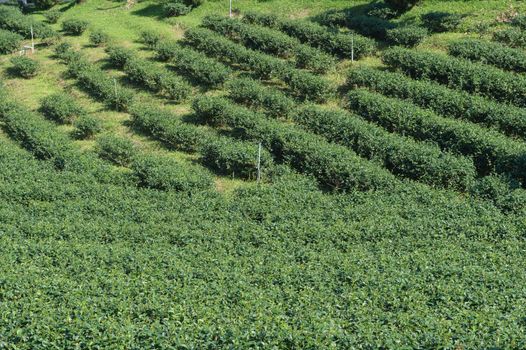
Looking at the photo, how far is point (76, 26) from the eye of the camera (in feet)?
118

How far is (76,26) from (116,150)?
52.9 feet

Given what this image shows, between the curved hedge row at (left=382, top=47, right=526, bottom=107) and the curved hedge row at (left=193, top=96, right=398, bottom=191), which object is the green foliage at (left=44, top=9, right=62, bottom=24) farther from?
the curved hedge row at (left=382, top=47, right=526, bottom=107)

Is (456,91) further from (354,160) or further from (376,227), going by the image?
(376,227)

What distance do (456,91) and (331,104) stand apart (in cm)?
508

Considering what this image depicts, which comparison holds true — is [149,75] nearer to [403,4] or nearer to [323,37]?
[323,37]

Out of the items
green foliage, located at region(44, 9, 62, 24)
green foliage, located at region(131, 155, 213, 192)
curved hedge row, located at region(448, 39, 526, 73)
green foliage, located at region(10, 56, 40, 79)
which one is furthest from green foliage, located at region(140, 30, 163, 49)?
curved hedge row, located at region(448, 39, 526, 73)

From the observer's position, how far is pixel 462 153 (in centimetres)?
2086

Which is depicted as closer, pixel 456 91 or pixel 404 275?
pixel 404 275

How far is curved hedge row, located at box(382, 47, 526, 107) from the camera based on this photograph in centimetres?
2317

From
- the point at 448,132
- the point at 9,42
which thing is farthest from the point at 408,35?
the point at 9,42

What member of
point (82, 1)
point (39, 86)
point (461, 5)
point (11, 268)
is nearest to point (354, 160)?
point (11, 268)

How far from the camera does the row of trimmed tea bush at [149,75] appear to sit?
27.3m

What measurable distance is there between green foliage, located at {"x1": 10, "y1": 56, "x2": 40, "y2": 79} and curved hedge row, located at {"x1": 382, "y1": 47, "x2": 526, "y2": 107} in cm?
1794

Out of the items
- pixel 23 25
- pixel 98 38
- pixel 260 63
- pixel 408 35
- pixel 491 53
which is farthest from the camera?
pixel 23 25
